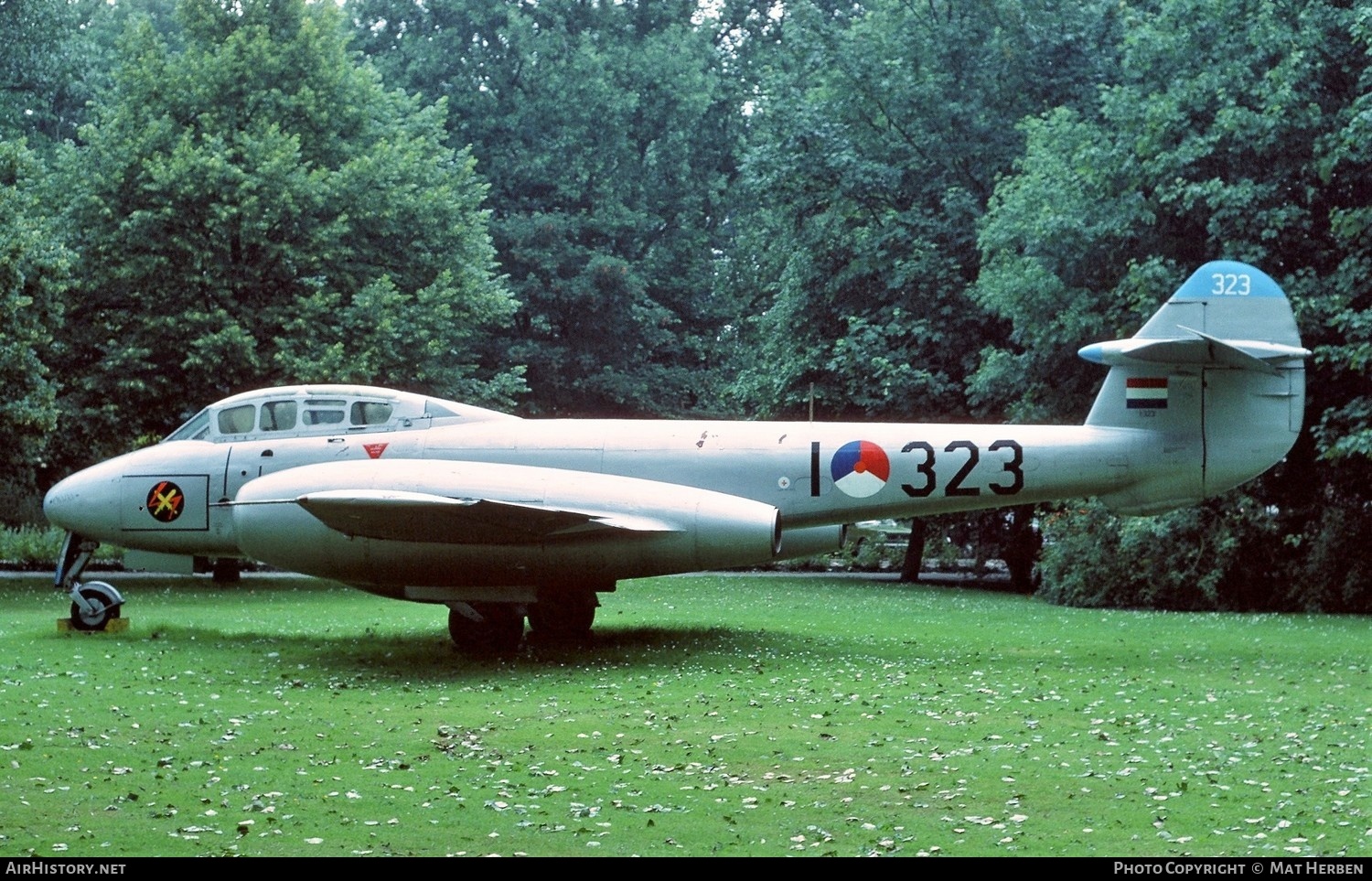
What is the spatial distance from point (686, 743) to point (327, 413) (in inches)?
348

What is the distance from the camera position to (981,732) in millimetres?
11773

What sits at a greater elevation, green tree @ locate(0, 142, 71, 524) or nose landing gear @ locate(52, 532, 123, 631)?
green tree @ locate(0, 142, 71, 524)

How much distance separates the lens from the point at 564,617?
18719 mm

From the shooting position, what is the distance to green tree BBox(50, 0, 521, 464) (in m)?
29.3

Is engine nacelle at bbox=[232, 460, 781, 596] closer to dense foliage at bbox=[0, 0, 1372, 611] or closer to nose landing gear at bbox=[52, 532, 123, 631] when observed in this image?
nose landing gear at bbox=[52, 532, 123, 631]

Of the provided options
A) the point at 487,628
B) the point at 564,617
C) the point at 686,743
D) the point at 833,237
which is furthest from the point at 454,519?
the point at 833,237

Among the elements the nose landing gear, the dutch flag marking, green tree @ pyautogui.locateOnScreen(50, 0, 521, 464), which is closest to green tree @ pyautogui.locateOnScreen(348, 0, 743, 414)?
green tree @ pyautogui.locateOnScreen(50, 0, 521, 464)

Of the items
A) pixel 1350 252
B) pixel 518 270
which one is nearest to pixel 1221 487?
pixel 1350 252

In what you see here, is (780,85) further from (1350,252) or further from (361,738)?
(361,738)

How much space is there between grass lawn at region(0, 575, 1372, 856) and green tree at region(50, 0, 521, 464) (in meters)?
9.69

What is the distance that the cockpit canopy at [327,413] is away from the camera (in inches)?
733

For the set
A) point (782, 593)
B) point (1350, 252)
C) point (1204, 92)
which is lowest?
point (782, 593)

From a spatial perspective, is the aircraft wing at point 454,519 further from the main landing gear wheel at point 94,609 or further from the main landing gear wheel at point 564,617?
the main landing gear wheel at point 94,609

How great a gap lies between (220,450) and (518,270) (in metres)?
28.8
